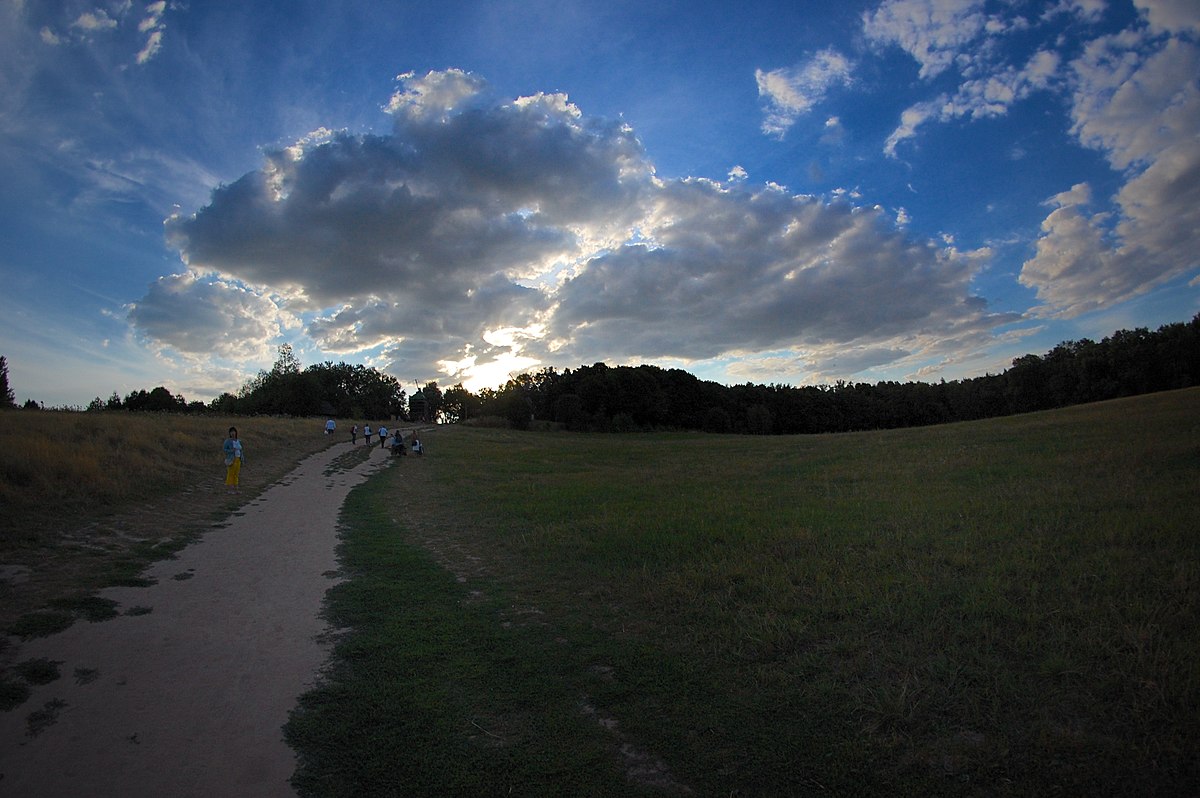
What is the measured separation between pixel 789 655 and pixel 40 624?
853 centimetres

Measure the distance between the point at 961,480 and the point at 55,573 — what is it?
19640mm

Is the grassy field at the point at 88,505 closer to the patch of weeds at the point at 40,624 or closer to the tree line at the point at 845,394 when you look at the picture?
the patch of weeds at the point at 40,624

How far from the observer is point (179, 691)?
506cm

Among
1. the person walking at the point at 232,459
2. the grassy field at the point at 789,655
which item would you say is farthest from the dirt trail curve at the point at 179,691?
the person walking at the point at 232,459

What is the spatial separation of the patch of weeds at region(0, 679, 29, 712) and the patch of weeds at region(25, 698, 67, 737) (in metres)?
0.22

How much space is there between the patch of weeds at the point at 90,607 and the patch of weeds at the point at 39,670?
133cm

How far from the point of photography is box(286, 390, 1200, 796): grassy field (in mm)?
3857

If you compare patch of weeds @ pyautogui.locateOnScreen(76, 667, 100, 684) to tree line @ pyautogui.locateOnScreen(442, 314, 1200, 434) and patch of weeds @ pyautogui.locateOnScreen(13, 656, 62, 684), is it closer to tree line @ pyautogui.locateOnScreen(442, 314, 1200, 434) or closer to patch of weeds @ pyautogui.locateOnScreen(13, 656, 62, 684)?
patch of weeds @ pyautogui.locateOnScreen(13, 656, 62, 684)

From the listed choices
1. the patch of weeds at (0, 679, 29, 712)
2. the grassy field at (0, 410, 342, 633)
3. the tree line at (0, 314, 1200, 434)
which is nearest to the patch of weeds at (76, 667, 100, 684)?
the patch of weeds at (0, 679, 29, 712)

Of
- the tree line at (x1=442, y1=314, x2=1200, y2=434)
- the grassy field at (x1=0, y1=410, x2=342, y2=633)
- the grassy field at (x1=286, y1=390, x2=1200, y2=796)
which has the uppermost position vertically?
the tree line at (x1=442, y1=314, x2=1200, y2=434)

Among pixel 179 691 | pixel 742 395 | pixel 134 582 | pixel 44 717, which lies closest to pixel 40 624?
pixel 134 582

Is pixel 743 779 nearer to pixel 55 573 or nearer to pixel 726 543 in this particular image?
pixel 726 543

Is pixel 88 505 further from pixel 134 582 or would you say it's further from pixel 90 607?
pixel 90 607

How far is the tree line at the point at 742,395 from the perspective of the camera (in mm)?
73500
